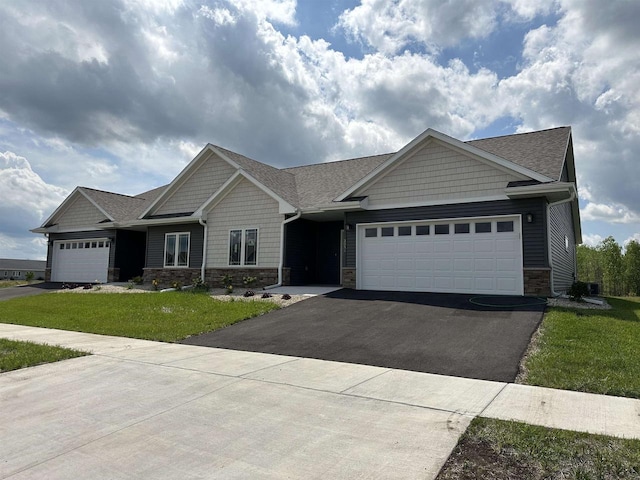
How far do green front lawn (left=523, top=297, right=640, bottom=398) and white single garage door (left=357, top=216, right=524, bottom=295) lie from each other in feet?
10.8

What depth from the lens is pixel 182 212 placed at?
68.4ft

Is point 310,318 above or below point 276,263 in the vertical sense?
below

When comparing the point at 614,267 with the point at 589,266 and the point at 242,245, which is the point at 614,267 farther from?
the point at 242,245

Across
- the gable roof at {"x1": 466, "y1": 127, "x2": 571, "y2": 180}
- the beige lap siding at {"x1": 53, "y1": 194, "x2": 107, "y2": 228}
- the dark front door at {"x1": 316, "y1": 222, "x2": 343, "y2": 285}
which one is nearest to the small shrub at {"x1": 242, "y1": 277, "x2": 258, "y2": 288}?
the dark front door at {"x1": 316, "y1": 222, "x2": 343, "y2": 285}

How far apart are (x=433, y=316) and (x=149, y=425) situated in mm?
7372

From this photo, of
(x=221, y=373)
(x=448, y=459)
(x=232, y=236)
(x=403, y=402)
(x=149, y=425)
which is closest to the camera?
(x=448, y=459)

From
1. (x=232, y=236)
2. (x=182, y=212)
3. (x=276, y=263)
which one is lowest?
(x=276, y=263)

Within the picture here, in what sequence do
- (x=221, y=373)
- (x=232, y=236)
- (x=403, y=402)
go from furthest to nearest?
(x=232, y=236), (x=221, y=373), (x=403, y=402)

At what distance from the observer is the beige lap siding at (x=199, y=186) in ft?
66.8

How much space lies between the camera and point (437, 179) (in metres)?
14.5

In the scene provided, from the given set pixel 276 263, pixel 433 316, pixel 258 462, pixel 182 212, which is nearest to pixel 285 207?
pixel 276 263

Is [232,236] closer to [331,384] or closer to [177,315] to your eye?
[177,315]

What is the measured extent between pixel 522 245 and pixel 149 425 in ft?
37.8

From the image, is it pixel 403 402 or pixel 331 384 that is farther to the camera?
pixel 331 384
